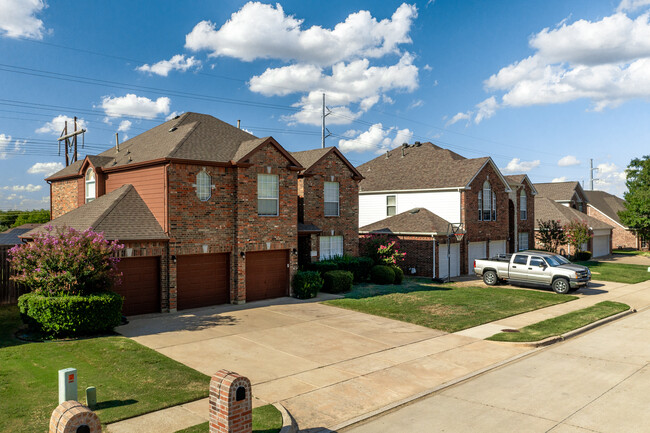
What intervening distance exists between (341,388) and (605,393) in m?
5.61

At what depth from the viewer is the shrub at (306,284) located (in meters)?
21.3

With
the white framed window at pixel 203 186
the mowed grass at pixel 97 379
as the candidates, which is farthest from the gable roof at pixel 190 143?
the mowed grass at pixel 97 379

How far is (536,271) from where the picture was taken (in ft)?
82.9

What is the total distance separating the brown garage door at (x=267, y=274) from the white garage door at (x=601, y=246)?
39.3m

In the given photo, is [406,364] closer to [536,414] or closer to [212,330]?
[536,414]

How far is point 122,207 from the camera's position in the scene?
18.5 metres

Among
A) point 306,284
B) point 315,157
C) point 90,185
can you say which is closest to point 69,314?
point 306,284

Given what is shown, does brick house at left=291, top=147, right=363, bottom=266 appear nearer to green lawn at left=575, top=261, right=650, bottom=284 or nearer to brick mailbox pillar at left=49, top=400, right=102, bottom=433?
green lawn at left=575, top=261, right=650, bottom=284

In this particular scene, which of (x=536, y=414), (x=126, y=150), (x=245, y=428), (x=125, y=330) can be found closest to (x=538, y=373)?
(x=536, y=414)

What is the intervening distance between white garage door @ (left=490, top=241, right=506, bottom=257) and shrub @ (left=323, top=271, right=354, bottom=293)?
15650 mm

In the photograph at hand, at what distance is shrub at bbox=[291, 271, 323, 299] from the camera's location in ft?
69.8

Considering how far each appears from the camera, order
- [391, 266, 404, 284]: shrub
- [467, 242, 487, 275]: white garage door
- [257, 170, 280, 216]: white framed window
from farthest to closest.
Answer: [467, 242, 487, 275]: white garage door, [391, 266, 404, 284]: shrub, [257, 170, 280, 216]: white framed window

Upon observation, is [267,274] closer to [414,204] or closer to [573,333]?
[573,333]

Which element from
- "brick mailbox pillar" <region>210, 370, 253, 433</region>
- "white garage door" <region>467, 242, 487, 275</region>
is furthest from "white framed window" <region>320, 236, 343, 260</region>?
"brick mailbox pillar" <region>210, 370, 253, 433</region>
